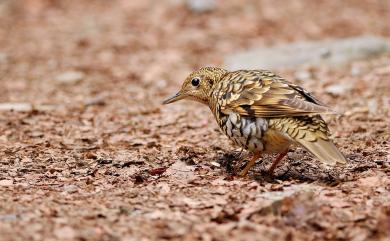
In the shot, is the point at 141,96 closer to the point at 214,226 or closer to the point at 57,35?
the point at 57,35

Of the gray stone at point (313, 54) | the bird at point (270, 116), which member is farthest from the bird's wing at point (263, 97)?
the gray stone at point (313, 54)

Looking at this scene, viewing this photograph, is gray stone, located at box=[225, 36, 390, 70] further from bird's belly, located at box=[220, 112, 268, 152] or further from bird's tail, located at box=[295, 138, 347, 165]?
bird's tail, located at box=[295, 138, 347, 165]

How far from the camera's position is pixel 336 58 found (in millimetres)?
12367

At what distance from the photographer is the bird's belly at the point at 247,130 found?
6453 mm

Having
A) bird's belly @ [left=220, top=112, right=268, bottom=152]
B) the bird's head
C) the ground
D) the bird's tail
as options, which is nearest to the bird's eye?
the bird's head

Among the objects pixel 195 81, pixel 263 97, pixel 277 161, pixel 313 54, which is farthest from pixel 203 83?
pixel 313 54

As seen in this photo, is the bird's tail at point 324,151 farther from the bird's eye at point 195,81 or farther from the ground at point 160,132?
the bird's eye at point 195,81

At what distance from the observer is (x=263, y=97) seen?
6566mm

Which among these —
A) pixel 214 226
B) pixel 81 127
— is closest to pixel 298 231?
pixel 214 226

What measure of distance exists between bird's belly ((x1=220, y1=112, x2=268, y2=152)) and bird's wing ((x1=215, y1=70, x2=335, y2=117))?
6 centimetres

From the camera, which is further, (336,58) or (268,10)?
(268,10)

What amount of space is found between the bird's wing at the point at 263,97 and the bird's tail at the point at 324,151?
0.27 m

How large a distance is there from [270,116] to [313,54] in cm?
657

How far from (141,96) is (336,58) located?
3.63 m
